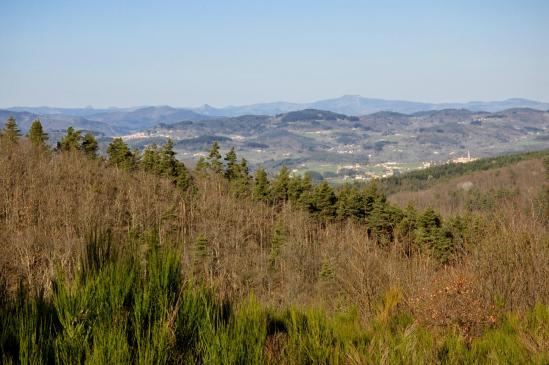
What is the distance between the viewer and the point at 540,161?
13112cm

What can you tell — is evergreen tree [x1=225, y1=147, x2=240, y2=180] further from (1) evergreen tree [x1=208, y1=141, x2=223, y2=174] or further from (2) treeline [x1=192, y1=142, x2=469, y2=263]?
(1) evergreen tree [x1=208, y1=141, x2=223, y2=174]

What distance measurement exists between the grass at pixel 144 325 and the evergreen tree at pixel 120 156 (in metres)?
56.3

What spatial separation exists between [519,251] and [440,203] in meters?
103

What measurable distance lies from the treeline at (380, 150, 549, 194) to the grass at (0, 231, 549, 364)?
430 feet

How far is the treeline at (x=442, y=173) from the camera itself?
138825 mm

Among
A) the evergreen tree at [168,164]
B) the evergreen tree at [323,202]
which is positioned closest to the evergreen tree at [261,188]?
the evergreen tree at [323,202]

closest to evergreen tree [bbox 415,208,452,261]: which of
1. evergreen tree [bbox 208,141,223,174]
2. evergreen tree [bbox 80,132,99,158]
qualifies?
evergreen tree [bbox 208,141,223,174]

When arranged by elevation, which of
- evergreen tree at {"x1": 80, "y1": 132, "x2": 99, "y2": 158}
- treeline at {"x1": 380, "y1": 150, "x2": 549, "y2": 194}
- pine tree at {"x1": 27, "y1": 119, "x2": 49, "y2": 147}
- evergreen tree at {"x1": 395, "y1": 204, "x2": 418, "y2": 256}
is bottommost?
treeline at {"x1": 380, "y1": 150, "x2": 549, "y2": 194}

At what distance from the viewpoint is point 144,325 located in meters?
2.77

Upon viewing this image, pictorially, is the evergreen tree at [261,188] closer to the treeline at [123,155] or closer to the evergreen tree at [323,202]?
the evergreen tree at [323,202]

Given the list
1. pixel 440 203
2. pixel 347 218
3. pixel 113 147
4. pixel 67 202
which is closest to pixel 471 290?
pixel 67 202

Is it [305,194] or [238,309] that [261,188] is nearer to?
[305,194]

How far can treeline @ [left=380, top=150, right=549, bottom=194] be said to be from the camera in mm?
138825

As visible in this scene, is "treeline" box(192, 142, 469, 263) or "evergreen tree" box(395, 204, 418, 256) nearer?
"treeline" box(192, 142, 469, 263)
